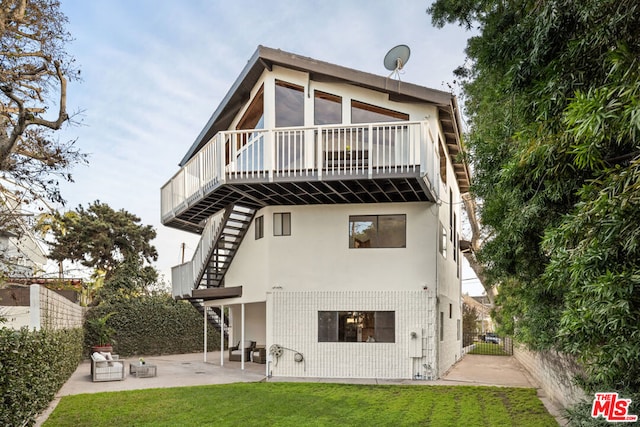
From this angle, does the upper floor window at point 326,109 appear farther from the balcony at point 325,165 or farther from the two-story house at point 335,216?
the balcony at point 325,165

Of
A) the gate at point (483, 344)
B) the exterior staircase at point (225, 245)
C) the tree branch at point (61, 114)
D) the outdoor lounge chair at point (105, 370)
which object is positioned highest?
the tree branch at point (61, 114)

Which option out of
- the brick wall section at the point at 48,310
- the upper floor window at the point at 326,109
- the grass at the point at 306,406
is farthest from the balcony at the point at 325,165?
the grass at the point at 306,406

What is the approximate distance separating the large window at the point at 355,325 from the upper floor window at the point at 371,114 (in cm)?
531

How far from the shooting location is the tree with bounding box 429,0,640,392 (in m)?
3.53


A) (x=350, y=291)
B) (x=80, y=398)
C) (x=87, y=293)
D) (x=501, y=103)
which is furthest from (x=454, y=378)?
(x=87, y=293)

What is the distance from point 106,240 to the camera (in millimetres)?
29391

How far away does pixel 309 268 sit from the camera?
1426cm

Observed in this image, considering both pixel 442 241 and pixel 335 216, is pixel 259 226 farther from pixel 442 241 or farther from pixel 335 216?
pixel 442 241

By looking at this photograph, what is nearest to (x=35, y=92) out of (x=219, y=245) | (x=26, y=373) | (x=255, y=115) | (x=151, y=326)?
(x=26, y=373)

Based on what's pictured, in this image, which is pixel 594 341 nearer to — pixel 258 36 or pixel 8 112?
pixel 8 112

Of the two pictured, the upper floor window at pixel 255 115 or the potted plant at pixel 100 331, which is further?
the potted plant at pixel 100 331

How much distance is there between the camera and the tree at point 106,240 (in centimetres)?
2898

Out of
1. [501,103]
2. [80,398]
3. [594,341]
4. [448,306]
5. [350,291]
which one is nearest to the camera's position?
[594,341]

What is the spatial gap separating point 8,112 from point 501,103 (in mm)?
7911
